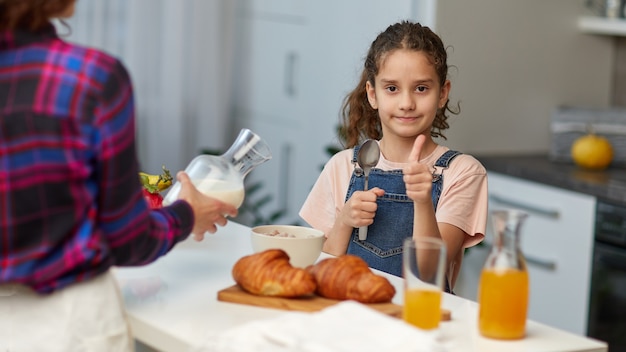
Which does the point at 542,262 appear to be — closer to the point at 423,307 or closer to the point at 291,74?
the point at 291,74

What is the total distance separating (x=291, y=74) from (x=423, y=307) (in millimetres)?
2873

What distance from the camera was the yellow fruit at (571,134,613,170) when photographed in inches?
139

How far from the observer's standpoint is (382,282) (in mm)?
1608

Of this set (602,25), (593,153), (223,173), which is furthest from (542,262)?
(223,173)

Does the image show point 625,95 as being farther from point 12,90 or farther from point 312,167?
point 12,90

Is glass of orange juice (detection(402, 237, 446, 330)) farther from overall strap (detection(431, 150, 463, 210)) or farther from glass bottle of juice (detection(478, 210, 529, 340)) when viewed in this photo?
overall strap (detection(431, 150, 463, 210))

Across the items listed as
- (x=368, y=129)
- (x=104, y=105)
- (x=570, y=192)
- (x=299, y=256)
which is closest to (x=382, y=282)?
(x=299, y=256)

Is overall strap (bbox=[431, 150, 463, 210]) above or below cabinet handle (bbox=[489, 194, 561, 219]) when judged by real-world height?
above

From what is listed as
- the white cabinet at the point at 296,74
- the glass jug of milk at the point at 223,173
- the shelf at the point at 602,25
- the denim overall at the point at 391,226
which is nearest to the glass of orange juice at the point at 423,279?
the glass jug of milk at the point at 223,173

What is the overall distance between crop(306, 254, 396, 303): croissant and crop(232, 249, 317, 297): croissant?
0.02 metres

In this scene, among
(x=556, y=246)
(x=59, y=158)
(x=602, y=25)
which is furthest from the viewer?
(x=602, y=25)

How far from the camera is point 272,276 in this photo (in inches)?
63.6

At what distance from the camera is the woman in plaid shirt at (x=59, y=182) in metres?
1.37

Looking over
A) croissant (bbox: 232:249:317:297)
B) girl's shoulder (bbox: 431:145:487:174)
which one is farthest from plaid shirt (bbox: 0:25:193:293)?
girl's shoulder (bbox: 431:145:487:174)
